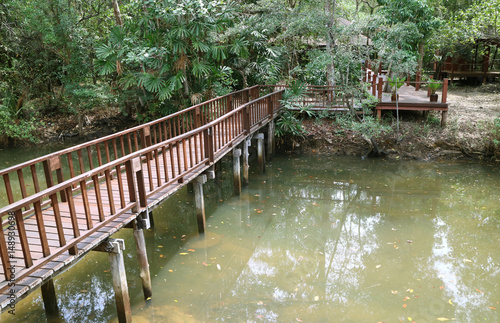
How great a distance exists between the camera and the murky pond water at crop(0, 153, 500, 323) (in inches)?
222

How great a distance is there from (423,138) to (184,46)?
322 inches

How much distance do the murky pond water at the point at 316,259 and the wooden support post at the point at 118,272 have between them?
1.21 ft

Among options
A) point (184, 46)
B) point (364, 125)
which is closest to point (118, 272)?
point (184, 46)

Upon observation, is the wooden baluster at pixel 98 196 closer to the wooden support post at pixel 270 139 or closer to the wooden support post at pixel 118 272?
the wooden support post at pixel 118 272

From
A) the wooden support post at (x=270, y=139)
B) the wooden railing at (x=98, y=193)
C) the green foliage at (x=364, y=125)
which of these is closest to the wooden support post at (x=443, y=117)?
the green foliage at (x=364, y=125)

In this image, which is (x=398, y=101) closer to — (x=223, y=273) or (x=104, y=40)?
(x=223, y=273)

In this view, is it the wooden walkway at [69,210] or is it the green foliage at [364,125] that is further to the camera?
the green foliage at [364,125]

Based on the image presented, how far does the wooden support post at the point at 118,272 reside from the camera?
16.5 ft

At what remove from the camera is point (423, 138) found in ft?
41.7

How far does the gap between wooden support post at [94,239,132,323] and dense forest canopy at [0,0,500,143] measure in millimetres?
6713

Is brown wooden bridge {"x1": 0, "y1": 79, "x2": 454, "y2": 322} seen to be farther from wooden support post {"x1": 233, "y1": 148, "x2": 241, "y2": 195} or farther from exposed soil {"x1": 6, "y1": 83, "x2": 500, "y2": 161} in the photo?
exposed soil {"x1": 6, "y1": 83, "x2": 500, "y2": 161}

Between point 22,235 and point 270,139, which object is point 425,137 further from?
point 22,235

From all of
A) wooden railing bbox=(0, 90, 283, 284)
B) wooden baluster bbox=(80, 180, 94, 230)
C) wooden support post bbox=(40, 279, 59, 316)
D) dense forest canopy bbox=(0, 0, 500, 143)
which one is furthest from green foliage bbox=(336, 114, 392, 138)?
wooden support post bbox=(40, 279, 59, 316)

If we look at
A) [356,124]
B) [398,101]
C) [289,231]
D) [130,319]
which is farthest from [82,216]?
[398,101]
